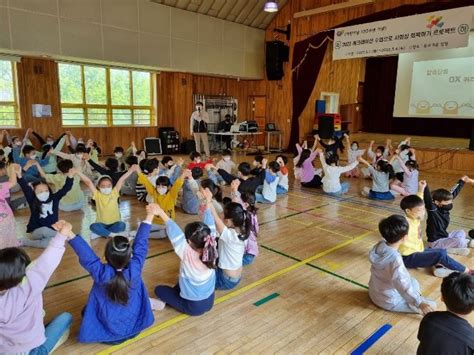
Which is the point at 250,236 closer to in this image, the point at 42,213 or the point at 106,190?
the point at 106,190

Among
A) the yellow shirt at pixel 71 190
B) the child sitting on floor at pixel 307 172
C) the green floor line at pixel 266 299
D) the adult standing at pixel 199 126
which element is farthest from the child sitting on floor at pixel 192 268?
the adult standing at pixel 199 126

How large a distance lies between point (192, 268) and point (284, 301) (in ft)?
2.87

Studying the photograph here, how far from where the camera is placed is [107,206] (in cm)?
419

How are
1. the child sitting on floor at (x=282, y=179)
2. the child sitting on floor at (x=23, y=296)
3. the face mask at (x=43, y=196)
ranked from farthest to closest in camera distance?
the child sitting on floor at (x=282, y=179), the face mask at (x=43, y=196), the child sitting on floor at (x=23, y=296)

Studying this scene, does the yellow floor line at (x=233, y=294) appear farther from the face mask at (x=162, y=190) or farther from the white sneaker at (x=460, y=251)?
the face mask at (x=162, y=190)

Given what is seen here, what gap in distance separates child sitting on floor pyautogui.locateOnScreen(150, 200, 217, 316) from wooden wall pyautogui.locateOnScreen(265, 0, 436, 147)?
10529 millimetres

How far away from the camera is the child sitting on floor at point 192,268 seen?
7.96 feet

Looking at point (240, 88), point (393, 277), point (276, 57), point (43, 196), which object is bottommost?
point (393, 277)

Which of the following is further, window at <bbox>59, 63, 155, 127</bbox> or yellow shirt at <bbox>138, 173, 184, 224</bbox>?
window at <bbox>59, 63, 155, 127</bbox>

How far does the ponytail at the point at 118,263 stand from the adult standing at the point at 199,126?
10033mm

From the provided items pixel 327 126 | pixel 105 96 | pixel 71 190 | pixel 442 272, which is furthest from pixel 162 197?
pixel 327 126

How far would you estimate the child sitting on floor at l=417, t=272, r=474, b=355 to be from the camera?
65.1 inches

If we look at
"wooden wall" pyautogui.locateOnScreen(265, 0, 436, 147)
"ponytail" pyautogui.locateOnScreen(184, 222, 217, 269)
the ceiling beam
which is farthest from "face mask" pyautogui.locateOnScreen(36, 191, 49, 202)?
"wooden wall" pyautogui.locateOnScreen(265, 0, 436, 147)

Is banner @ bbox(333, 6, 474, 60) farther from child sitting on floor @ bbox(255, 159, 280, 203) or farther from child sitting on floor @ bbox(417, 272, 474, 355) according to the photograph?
child sitting on floor @ bbox(417, 272, 474, 355)
